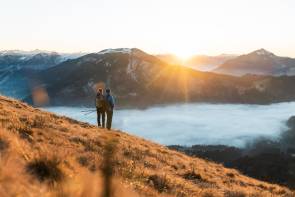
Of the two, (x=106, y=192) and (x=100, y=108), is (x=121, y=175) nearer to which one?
(x=106, y=192)

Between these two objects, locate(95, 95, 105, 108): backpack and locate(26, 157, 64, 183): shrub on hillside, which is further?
locate(95, 95, 105, 108): backpack

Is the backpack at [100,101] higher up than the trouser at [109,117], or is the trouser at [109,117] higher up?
the backpack at [100,101]

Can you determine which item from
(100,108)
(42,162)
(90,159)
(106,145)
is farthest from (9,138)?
(100,108)

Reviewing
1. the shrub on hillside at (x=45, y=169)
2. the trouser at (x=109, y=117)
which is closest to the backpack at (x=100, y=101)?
the trouser at (x=109, y=117)

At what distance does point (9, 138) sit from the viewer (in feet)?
30.7

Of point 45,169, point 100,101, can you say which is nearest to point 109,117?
point 100,101

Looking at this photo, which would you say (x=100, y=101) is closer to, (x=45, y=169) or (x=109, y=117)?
(x=109, y=117)

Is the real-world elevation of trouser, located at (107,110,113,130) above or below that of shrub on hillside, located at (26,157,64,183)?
below

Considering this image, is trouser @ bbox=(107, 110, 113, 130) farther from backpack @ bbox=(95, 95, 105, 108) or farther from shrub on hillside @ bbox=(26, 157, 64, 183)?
shrub on hillside @ bbox=(26, 157, 64, 183)

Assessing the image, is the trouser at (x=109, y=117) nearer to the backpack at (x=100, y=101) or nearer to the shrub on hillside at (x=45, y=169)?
the backpack at (x=100, y=101)

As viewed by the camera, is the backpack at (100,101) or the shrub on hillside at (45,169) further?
the backpack at (100,101)

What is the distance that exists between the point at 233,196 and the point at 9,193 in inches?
407

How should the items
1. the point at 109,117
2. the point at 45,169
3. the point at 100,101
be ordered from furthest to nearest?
1. the point at 109,117
2. the point at 100,101
3. the point at 45,169

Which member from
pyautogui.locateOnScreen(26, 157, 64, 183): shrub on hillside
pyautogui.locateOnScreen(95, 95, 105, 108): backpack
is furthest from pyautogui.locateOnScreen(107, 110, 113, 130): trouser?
pyautogui.locateOnScreen(26, 157, 64, 183): shrub on hillside
